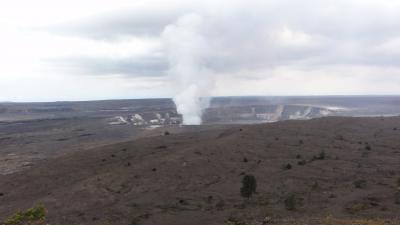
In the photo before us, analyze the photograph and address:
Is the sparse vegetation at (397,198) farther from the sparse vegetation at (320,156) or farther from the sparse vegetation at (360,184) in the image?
the sparse vegetation at (320,156)

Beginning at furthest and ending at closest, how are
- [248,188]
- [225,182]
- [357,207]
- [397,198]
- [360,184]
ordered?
1. [225,182]
2. [360,184]
3. [248,188]
4. [397,198]
5. [357,207]

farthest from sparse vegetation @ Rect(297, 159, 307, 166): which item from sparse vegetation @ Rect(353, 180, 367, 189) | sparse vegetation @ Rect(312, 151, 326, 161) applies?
sparse vegetation @ Rect(353, 180, 367, 189)

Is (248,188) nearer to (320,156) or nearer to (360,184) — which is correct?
(360,184)

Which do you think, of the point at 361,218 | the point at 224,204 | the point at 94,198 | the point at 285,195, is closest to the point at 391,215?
the point at 361,218

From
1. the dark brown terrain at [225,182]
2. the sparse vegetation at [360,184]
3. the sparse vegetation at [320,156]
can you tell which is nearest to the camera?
the dark brown terrain at [225,182]

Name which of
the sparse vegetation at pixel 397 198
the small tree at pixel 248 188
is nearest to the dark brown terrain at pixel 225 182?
the sparse vegetation at pixel 397 198

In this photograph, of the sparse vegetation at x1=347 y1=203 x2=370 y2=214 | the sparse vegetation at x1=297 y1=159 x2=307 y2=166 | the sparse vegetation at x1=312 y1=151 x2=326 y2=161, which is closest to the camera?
the sparse vegetation at x1=347 y1=203 x2=370 y2=214

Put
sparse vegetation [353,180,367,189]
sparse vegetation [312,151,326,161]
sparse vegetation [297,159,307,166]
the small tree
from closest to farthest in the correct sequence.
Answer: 1. the small tree
2. sparse vegetation [353,180,367,189]
3. sparse vegetation [297,159,307,166]
4. sparse vegetation [312,151,326,161]

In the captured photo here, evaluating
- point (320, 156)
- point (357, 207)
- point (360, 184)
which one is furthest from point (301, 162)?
point (357, 207)

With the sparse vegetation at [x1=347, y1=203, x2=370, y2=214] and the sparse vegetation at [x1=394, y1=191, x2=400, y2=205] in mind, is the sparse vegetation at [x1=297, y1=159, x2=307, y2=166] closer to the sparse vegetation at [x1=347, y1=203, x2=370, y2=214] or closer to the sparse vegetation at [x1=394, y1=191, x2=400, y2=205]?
the sparse vegetation at [x1=394, y1=191, x2=400, y2=205]

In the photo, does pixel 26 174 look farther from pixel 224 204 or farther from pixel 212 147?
pixel 224 204
